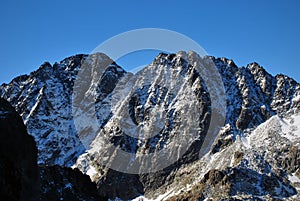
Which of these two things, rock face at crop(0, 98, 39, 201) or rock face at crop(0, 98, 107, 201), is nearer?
rock face at crop(0, 98, 107, 201)

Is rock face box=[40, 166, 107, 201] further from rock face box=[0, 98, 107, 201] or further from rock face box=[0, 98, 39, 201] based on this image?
rock face box=[0, 98, 39, 201]

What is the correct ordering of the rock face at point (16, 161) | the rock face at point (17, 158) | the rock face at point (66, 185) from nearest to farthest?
the rock face at point (16, 161)
the rock face at point (17, 158)
the rock face at point (66, 185)

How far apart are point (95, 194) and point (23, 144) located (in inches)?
2470

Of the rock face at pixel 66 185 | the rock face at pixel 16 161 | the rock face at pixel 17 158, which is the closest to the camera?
the rock face at pixel 16 161

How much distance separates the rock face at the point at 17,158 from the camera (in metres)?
45.3

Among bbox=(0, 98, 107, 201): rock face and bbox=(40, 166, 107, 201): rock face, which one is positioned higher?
bbox=(40, 166, 107, 201): rock face

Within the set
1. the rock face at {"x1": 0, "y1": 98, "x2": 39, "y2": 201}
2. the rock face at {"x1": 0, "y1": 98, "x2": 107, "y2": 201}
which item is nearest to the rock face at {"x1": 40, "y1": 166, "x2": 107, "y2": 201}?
the rock face at {"x1": 0, "y1": 98, "x2": 107, "y2": 201}

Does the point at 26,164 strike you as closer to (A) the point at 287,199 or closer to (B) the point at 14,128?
(B) the point at 14,128

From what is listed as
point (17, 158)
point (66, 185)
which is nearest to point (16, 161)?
point (17, 158)

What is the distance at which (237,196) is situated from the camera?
189500 mm

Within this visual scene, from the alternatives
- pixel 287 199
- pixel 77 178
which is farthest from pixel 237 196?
pixel 77 178

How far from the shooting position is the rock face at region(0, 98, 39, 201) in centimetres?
4531

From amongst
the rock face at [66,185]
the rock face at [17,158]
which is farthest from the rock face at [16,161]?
the rock face at [66,185]

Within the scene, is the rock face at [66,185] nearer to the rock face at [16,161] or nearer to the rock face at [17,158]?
the rock face at [16,161]
